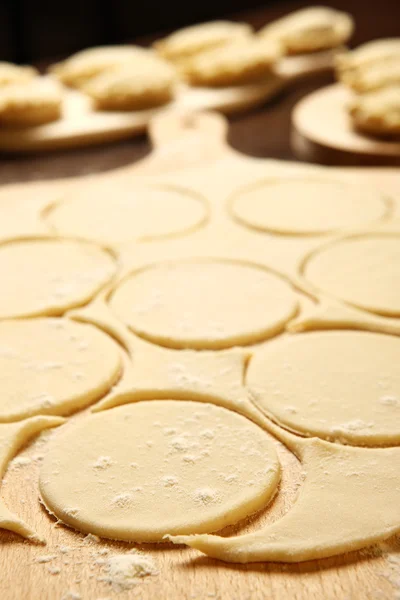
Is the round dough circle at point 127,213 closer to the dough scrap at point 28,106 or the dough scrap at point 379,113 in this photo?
the dough scrap at point 28,106

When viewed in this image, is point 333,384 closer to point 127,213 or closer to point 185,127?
point 127,213

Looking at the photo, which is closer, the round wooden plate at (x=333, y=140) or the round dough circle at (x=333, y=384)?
the round dough circle at (x=333, y=384)

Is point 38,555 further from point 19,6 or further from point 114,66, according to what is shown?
point 19,6

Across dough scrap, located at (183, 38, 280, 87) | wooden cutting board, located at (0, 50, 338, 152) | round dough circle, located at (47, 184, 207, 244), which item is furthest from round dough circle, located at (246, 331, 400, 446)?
dough scrap, located at (183, 38, 280, 87)

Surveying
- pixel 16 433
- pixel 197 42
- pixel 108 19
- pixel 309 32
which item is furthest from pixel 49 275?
pixel 108 19

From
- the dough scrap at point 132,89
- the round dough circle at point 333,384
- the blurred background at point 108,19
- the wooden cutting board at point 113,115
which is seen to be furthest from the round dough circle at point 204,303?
the blurred background at point 108,19

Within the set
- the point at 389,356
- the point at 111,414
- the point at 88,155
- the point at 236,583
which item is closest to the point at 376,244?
the point at 389,356
